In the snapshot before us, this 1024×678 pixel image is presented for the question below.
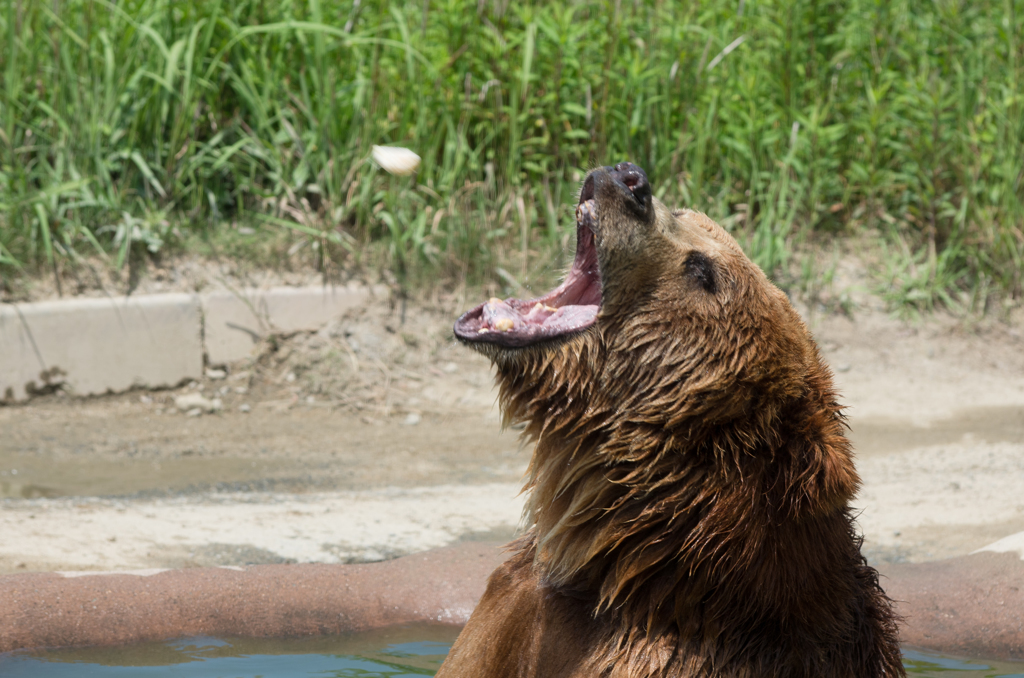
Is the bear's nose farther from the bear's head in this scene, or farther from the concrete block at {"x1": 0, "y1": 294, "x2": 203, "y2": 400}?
the concrete block at {"x1": 0, "y1": 294, "x2": 203, "y2": 400}

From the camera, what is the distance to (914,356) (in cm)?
764

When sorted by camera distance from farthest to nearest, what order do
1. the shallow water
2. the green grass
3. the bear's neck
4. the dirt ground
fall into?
the green grass < the dirt ground < the shallow water < the bear's neck

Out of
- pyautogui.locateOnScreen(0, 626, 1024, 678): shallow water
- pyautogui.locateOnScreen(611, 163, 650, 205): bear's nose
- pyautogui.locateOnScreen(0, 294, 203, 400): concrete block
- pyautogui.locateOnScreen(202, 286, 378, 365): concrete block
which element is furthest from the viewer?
pyautogui.locateOnScreen(202, 286, 378, 365): concrete block

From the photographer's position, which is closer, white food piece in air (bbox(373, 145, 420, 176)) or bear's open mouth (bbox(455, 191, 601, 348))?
bear's open mouth (bbox(455, 191, 601, 348))

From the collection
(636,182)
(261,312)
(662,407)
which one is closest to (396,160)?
(261,312)

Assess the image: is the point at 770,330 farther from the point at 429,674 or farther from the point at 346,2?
the point at 346,2

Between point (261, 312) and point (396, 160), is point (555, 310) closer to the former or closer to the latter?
point (396, 160)

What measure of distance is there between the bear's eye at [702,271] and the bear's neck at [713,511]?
0.25 meters

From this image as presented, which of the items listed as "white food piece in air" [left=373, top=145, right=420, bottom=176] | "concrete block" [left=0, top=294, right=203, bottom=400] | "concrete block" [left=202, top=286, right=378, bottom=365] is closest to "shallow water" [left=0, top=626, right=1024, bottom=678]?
"white food piece in air" [left=373, top=145, right=420, bottom=176]

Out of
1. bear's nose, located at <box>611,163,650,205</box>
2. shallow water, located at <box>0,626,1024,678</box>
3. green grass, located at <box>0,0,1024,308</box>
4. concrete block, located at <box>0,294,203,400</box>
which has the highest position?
bear's nose, located at <box>611,163,650,205</box>

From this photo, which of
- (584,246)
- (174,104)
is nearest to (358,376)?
(174,104)

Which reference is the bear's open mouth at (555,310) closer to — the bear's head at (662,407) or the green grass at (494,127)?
the bear's head at (662,407)

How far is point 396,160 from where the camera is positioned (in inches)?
240

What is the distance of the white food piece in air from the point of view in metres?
5.51
